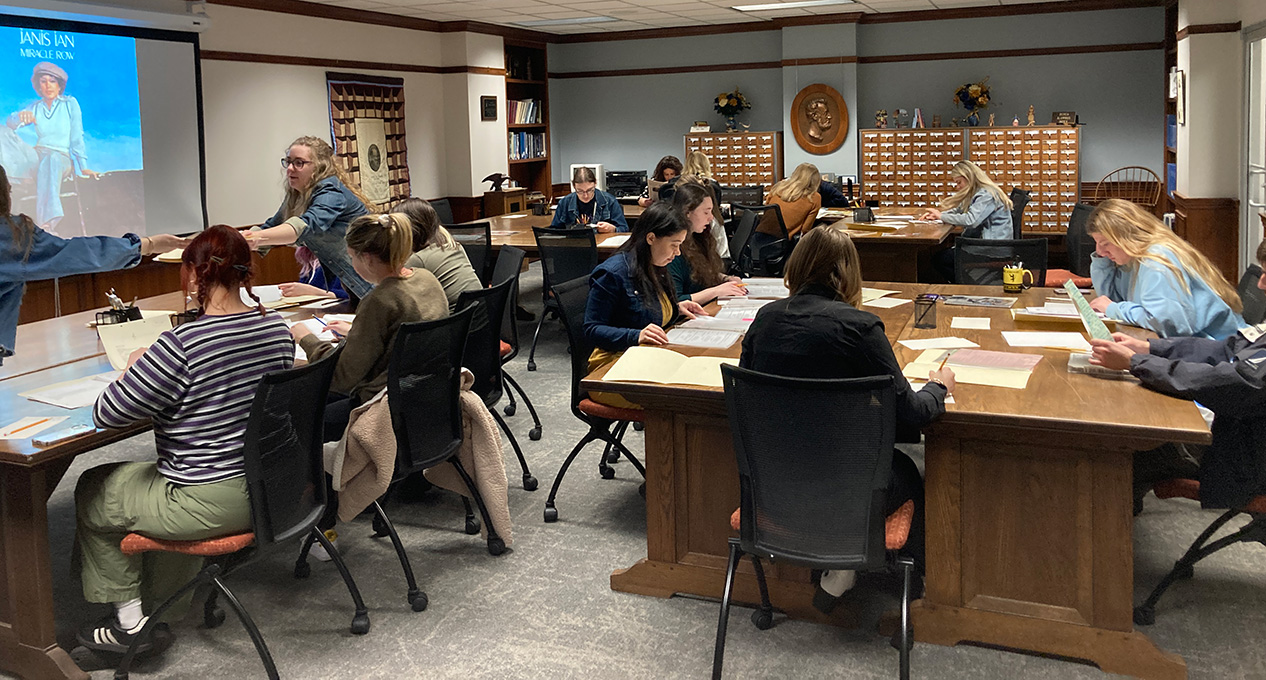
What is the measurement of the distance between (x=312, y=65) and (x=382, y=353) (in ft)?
20.0

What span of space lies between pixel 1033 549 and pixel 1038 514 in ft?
0.32

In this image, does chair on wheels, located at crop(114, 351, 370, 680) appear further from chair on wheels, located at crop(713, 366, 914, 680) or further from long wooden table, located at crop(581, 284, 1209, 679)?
chair on wheels, located at crop(713, 366, 914, 680)

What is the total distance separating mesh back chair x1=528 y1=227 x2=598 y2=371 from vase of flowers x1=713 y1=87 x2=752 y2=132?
604 centimetres

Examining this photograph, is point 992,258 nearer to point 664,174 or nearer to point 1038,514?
point 1038,514

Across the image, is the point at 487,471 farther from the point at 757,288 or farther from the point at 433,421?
the point at 757,288

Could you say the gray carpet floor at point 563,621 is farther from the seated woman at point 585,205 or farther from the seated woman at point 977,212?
the seated woman at point 585,205

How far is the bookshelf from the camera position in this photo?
37.2ft

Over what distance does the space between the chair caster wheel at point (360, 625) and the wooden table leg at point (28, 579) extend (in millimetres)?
690

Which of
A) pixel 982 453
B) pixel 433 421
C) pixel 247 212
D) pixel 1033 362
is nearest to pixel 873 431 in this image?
pixel 982 453

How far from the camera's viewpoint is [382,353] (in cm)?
319

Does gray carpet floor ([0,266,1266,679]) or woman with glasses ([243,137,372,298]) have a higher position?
woman with glasses ([243,137,372,298])

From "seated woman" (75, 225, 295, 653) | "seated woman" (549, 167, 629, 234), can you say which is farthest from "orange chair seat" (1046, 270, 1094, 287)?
"seated woman" (75, 225, 295, 653)

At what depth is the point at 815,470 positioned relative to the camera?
7.82 feet

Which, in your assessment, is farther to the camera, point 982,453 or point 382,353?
point 382,353
